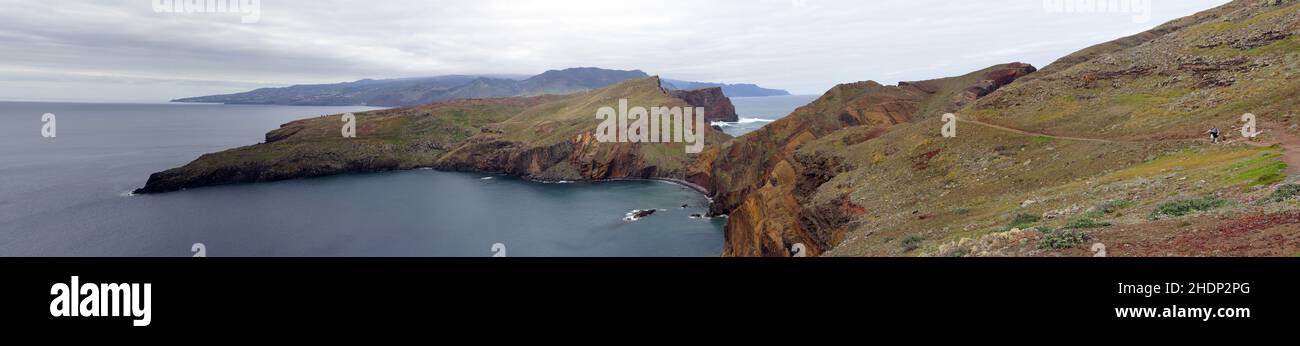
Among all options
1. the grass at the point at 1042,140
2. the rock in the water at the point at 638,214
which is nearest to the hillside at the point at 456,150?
the rock in the water at the point at 638,214

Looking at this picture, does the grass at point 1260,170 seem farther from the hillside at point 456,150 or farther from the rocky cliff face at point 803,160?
the hillside at point 456,150

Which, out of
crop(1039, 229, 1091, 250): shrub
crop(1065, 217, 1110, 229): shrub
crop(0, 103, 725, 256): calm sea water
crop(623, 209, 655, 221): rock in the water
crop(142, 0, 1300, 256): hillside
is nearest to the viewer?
crop(1039, 229, 1091, 250): shrub

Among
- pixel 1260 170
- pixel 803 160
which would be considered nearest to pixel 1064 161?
pixel 1260 170

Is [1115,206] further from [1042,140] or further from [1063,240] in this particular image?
[1042,140]

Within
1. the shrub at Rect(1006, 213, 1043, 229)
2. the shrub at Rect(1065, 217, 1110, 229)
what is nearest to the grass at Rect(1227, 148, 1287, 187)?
the shrub at Rect(1065, 217, 1110, 229)

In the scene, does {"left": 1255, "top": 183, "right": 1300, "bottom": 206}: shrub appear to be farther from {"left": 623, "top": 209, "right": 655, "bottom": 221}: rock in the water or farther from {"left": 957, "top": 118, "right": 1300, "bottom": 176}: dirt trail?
{"left": 623, "top": 209, "right": 655, "bottom": 221}: rock in the water
